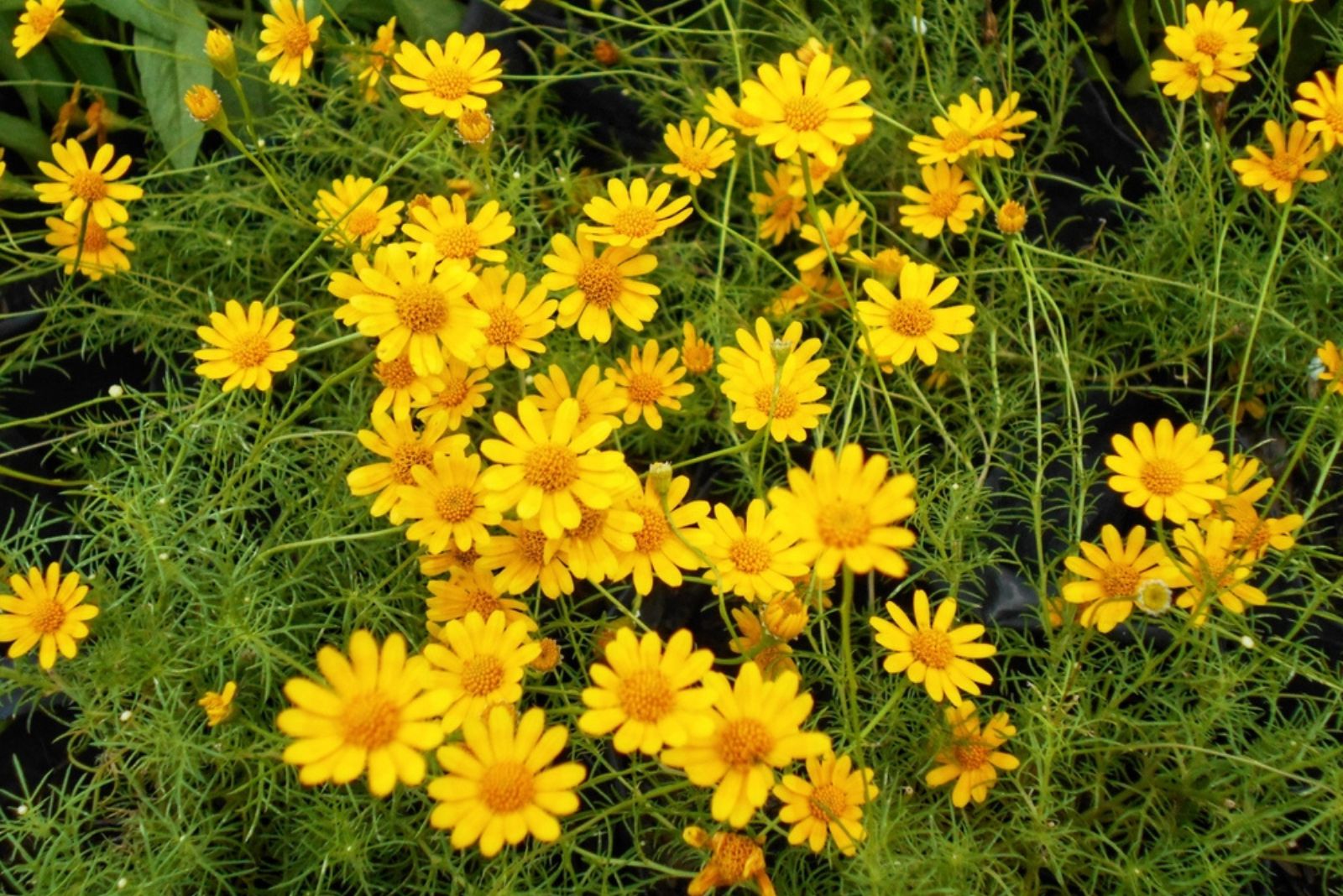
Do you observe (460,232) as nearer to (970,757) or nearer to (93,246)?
(93,246)

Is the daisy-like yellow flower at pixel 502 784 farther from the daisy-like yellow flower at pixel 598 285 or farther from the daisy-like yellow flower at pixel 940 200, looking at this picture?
the daisy-like yellow flower at pixel 940 200

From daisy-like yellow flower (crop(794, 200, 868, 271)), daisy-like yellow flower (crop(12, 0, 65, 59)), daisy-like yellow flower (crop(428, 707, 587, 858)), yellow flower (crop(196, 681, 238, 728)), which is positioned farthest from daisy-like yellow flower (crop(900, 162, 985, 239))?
daisy-like yellow flower (crop(12, 0, 65, 59))

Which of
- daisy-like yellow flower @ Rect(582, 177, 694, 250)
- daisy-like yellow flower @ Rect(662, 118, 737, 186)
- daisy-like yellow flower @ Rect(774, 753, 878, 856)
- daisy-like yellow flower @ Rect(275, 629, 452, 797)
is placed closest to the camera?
daisy-like yellow flower @ Rect(275, 629, 452, 797)

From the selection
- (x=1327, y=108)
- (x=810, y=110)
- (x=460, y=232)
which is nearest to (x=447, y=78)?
(x=460, y=232)

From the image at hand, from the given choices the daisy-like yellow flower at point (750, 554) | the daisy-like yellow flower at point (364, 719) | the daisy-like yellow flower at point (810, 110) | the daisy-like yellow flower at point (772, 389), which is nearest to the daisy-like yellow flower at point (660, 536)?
the daisy-like yellow flower at point (750, 554)

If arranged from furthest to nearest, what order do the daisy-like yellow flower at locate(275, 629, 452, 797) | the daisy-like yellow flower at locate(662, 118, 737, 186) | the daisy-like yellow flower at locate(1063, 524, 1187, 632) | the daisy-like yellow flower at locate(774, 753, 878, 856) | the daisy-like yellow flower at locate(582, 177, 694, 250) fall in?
the daisy-like yellow flower at locate(662, 118, 737, 186), the daisy-like yellow flower at locate(582, 177, 694, 250), the daisy-like yellow flower at locate(1063, 524, 1187, 632), the daisy-like yellow flower at locate(774, 753, 878, 856), the daisy-like yellow flower at locate(275, 629, 452, 797)

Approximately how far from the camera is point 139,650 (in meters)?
1.02

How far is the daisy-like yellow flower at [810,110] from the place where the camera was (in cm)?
103

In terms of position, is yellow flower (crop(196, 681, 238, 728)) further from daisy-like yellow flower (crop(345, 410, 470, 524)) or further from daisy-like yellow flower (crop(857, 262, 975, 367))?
daisy-like yellow flower (crop(857, 262, 975, 367))

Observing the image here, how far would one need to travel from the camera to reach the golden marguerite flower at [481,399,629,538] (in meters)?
0.86

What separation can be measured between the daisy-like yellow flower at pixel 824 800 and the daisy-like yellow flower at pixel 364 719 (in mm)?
295

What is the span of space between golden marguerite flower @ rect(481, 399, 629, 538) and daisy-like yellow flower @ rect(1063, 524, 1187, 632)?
42 cm

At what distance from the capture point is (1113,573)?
3.19 feet

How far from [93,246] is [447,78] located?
1.73ft
